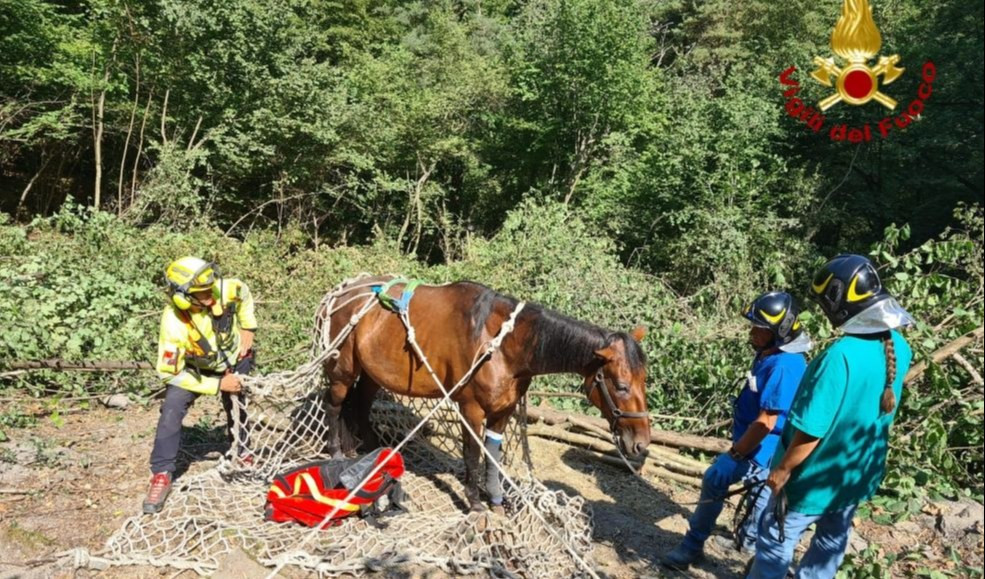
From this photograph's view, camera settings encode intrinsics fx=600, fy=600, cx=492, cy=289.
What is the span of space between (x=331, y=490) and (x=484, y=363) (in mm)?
1300

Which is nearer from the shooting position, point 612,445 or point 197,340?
point 197,340

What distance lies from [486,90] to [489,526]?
16.7 m

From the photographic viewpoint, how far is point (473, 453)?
4.16 m

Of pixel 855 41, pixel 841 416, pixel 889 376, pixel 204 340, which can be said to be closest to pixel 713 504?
pixel 841 416

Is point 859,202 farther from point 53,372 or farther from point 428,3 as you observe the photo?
point 428,3

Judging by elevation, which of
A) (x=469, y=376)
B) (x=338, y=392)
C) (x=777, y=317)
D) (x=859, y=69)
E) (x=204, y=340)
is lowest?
(x=338, y=392)

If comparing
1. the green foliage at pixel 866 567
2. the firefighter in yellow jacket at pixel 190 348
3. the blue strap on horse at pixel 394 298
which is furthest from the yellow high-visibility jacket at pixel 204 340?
the green foliage at pixel 866 567

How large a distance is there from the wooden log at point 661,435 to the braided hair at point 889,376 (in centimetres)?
312

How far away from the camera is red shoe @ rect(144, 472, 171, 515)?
3.88 meters

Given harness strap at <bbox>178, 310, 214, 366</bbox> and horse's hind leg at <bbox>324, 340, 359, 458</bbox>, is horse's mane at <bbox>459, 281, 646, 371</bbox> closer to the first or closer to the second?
horse's hind leg at <bbox>324, 340, 359, 458</bbox>

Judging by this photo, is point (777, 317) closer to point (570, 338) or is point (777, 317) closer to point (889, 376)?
point (889, 376)

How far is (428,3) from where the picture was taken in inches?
1017

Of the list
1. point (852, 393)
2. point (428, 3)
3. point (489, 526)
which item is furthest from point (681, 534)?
point (428, 3)

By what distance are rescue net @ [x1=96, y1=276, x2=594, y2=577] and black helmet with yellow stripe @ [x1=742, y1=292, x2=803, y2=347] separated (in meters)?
1.53
